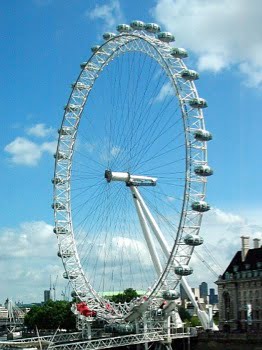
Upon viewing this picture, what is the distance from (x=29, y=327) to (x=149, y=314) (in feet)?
252

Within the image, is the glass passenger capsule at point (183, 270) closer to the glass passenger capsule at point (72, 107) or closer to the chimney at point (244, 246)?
the glass passenger capsule at point (72, 107)

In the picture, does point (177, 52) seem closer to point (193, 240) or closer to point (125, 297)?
point (193, 240)

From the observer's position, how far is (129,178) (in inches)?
2205

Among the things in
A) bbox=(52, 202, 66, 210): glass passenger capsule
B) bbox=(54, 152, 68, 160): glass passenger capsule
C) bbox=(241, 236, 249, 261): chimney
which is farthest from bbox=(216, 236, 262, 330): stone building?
bbox=(54, 152, 68, 160): glass passenger capsule

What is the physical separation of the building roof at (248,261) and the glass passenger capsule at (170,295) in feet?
80.8

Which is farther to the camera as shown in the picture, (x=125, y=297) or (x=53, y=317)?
(x=53, y=317)

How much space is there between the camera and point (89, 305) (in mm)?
60531

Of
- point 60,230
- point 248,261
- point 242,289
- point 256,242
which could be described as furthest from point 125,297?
point 60,230

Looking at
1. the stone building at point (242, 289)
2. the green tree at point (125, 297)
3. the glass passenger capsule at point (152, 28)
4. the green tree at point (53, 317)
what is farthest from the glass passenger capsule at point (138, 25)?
the green tree at point (53, 317)

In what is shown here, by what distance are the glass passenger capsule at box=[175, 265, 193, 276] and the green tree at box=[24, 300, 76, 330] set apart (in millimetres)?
58991

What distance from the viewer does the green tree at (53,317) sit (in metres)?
108

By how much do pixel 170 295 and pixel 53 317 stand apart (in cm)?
6672

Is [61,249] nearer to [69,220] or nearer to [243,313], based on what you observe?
[69,220]

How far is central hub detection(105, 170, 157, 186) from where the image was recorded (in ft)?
182
